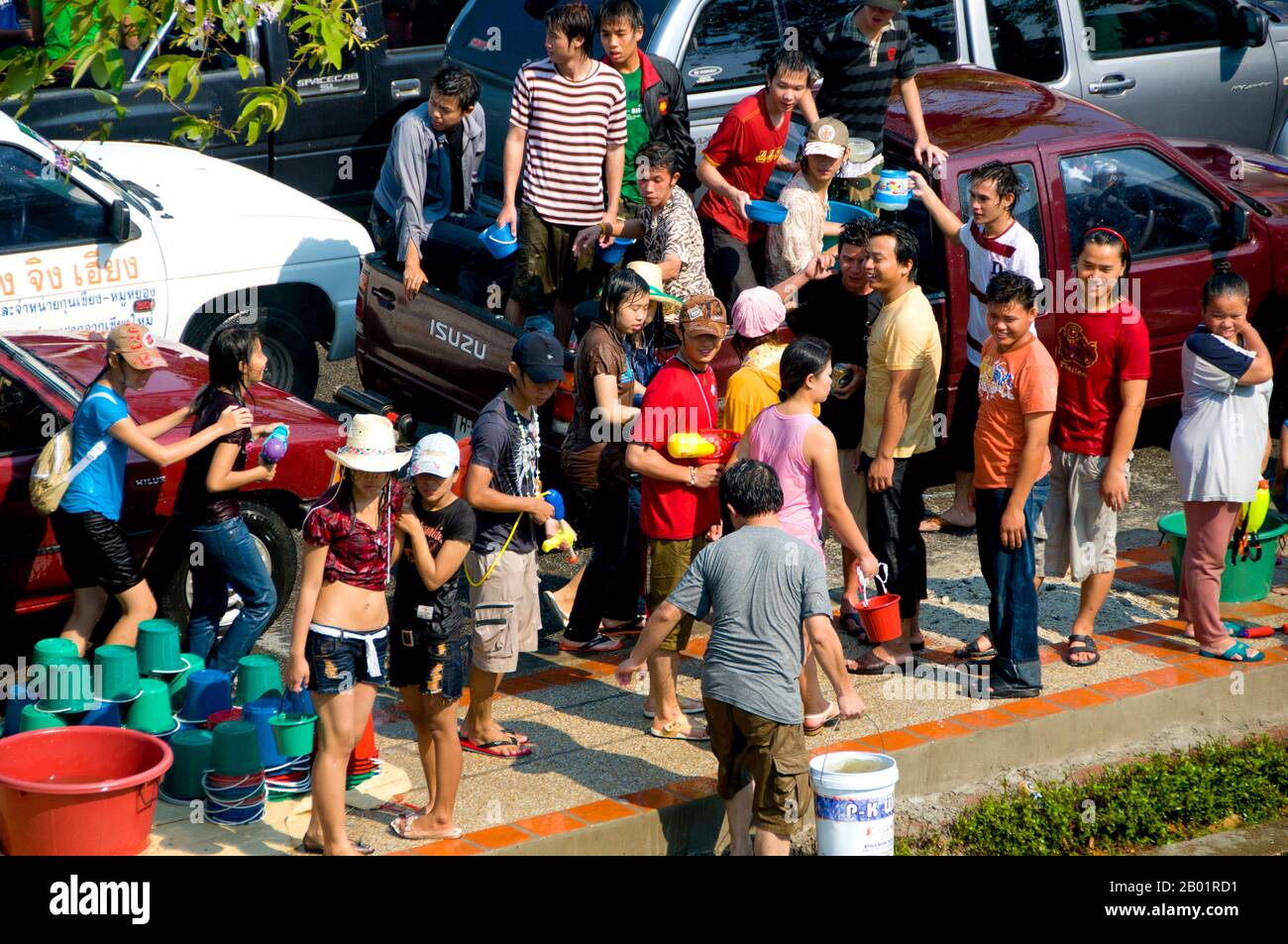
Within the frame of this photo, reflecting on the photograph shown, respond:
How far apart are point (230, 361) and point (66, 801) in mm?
2261

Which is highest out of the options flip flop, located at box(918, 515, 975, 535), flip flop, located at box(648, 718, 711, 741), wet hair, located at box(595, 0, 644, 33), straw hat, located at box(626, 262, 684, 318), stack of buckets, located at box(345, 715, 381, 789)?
wet hair, located at box(595, 0, 644, 33)

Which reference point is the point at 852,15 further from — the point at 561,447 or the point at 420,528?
the point at 420,528

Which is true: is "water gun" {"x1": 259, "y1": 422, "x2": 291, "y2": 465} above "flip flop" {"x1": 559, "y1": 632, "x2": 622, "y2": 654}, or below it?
above

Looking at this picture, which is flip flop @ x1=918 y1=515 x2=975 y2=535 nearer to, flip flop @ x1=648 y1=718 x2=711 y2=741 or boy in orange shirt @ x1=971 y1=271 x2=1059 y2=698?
boy in orange shirt @ x1=971 y1=271 x2=1059 y2=698

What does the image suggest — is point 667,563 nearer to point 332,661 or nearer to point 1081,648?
point 332,661

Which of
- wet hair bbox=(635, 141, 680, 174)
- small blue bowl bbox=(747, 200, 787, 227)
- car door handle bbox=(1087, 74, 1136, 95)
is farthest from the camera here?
car door handle bbox=(1087, 74, 1136, 95)

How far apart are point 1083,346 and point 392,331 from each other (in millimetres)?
3889

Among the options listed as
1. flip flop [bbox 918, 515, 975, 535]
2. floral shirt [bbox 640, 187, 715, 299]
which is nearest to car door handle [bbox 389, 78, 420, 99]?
floral shirt [bbox 640, 187, 715, 299]

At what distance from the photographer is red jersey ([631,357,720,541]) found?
7035 mm

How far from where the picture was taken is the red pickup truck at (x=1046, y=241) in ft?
29.9

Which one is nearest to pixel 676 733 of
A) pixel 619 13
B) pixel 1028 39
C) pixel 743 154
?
pixel 743 154

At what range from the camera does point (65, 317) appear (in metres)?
9.78

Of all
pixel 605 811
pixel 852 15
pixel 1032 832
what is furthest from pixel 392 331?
pixel 1032 832

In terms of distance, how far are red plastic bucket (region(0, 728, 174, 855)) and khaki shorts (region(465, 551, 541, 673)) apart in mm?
1314
